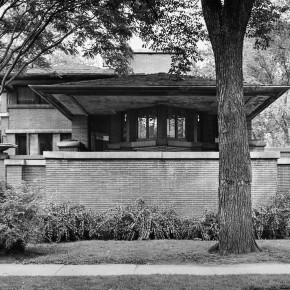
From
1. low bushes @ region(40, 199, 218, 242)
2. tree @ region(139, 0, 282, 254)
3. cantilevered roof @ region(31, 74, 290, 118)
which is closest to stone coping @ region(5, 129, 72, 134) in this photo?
cantilevered roof @ region(31, 74, 290, 118)

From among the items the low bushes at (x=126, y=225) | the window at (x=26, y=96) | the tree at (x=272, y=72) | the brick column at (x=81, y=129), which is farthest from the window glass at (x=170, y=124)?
the tree at (x=272, y=72)

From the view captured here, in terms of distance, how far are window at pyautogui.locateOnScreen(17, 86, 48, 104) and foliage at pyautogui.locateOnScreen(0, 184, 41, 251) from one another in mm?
15291

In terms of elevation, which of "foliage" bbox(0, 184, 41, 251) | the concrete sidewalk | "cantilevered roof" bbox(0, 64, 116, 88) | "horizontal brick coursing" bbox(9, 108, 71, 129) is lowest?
the concrete sidewalk

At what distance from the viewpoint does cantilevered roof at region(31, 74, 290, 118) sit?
16656 mm

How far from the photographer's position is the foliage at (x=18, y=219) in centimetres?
999

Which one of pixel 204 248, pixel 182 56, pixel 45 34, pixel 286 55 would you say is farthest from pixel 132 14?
pixel 286 55

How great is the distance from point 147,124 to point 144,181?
5.04m

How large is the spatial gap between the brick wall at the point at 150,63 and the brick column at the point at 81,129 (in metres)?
8.14

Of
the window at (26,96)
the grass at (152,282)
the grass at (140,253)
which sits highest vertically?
the window at (26,96)

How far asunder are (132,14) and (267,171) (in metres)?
6.78

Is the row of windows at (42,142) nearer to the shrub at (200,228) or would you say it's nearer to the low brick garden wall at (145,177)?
the low brick garden wall at (145,177)

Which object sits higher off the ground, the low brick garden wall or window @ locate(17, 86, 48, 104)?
window @ locate(17, 86, 48, 104)

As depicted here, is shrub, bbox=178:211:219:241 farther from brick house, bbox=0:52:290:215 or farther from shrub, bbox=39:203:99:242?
shrub, bbox=39:203:99:242

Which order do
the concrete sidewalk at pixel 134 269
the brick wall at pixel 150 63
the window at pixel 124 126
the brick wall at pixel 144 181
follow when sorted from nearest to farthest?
the concrete sidewalk at pixel 134 269
the brick wall at pixel 144 181
the window at pixel 124 126
the brick wall at pixel 150 63
